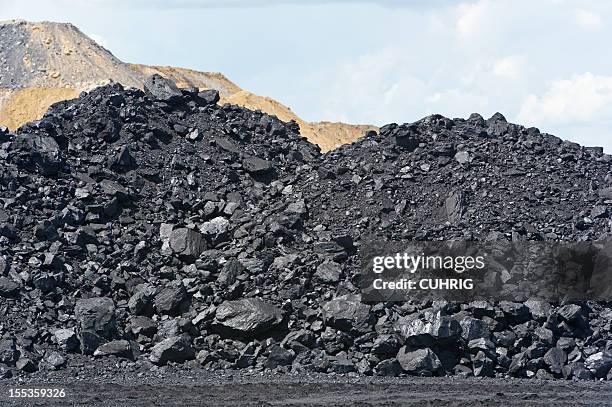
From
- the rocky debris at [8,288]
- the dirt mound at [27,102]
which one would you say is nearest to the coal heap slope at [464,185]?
the rocky debris at [8,288]

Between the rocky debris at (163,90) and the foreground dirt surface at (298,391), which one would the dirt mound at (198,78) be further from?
the foreground dirt surface at (298,391)

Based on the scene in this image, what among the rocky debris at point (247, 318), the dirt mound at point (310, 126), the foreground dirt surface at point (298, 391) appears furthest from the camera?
the dirt mound at point (310, 126)

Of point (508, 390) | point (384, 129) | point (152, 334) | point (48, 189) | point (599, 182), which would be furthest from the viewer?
point (384, 129)

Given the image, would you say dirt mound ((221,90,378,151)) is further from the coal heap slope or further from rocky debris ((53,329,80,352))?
rocky debris ((53,329,80,352))

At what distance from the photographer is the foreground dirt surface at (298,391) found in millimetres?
15008

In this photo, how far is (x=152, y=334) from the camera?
19.3m

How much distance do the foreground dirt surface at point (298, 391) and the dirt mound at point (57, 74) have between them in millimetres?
37177

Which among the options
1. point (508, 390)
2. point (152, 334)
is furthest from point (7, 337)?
point (508, 390)

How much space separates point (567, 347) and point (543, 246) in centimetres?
398

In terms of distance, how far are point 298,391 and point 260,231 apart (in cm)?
670

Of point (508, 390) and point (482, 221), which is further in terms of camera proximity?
point (482, 221)

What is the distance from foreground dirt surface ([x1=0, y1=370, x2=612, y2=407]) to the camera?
1501 centimetres

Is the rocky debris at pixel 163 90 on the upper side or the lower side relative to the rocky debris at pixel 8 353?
upper

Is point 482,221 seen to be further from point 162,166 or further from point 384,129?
point 162,166
